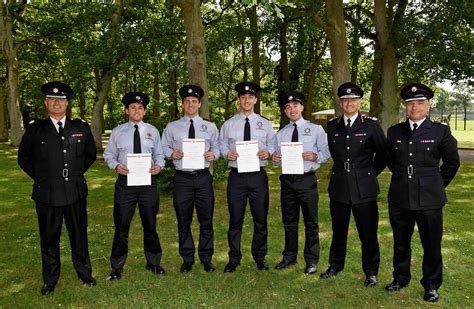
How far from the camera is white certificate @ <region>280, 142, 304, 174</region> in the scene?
5.33 metres

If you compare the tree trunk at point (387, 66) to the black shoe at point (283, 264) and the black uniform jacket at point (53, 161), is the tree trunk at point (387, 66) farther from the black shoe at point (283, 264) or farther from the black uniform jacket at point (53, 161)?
the black uniform jacket at point (53, 161)

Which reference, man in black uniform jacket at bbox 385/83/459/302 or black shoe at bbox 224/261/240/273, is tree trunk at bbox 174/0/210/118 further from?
man in black uniform jacket at bbox 385/83/459/302

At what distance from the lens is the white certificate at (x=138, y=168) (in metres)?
5.21

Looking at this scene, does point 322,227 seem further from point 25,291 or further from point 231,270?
point 25,291

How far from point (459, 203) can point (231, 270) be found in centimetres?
718

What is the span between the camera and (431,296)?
4.83 metres

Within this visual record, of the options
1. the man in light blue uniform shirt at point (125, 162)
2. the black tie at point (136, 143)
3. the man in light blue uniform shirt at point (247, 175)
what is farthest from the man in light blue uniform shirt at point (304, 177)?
the black tie at point (136, 143)

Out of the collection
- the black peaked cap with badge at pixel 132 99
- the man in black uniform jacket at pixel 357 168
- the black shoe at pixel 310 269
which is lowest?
the black shoe at pixel 310 269

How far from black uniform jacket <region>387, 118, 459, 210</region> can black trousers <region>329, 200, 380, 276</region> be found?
49 cm

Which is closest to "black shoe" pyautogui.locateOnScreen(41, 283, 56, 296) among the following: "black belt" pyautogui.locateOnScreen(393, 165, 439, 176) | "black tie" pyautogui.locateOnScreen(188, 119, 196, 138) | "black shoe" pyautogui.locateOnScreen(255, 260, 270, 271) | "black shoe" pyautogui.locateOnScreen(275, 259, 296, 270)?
"black tie" pyautogui.locateOnScreen(188, 119, 196, 138)

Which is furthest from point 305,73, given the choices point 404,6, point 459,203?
point 459,203

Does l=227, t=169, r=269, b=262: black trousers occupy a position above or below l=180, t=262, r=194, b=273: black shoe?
above

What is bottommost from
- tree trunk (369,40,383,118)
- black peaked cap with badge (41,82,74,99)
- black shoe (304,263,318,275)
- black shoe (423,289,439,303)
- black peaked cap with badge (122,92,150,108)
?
black shoe (423,289,439,303)

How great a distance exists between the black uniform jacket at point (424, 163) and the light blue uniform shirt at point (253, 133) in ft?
5.36
